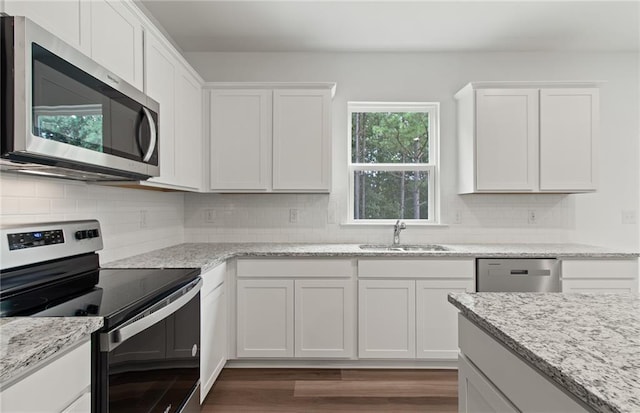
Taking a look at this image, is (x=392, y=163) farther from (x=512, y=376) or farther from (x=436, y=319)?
(x=512, y=376)

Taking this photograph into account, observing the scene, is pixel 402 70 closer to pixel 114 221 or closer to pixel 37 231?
pixel 114 221

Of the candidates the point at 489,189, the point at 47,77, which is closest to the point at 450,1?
the point at 489,189

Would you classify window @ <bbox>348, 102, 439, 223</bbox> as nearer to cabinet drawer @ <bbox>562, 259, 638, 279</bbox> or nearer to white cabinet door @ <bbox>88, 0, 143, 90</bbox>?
cabinet drawer @ <bbox>562, 259, 638, 279</bbox>

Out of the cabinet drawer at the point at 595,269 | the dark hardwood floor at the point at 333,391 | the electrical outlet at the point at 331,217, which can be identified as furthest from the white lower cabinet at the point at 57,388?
the cabinet drawer at the point at 595,269

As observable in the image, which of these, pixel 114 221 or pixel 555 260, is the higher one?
pixel 114 221

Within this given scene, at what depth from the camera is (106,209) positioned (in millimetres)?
2262

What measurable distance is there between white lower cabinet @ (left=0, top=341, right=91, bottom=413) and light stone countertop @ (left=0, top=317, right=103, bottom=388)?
0.07 ft

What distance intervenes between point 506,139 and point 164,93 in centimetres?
259

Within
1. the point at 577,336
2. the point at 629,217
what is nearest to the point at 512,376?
the point at 577,336

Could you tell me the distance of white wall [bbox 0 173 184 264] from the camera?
1.62 m

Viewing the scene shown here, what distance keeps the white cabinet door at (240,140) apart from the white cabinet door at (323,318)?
0.94 meters

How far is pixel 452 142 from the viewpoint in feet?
11.4

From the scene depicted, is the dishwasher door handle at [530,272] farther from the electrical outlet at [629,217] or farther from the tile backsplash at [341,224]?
the electrical outlet at [629,217]

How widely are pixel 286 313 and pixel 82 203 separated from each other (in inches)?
59.8
